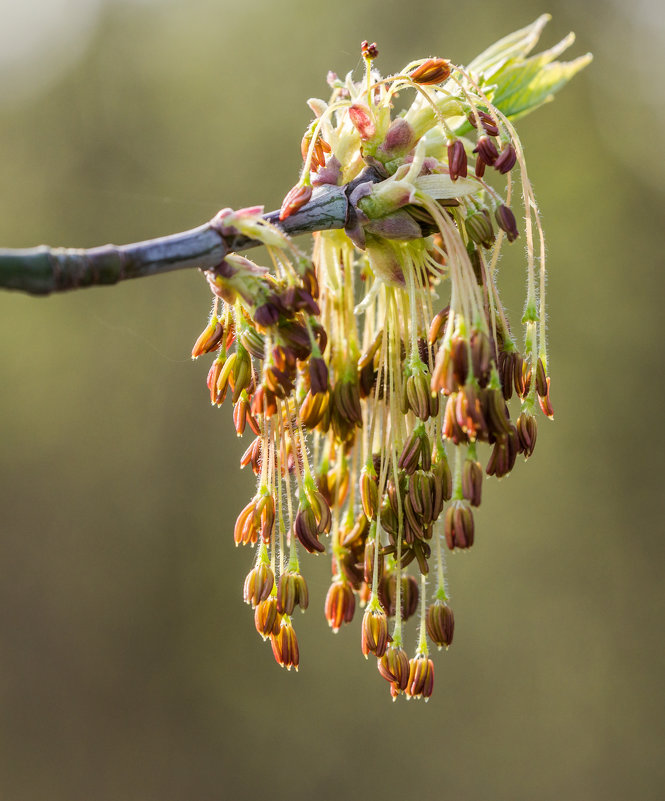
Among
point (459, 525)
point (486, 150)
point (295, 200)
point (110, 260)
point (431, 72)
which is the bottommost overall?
point (459, 525)

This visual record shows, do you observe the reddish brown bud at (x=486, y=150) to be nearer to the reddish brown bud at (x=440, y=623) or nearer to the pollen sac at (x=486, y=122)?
the pollen sac at (x=486, y=122)

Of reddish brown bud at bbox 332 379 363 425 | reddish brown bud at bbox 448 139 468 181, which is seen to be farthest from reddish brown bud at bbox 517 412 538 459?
reddish brown bud at bbox 448 139 468 181

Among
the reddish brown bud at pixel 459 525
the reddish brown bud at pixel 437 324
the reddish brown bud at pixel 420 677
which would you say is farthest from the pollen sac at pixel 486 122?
the reddish brown bud at pixel 420 677

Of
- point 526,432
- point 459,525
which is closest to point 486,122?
point 526,432

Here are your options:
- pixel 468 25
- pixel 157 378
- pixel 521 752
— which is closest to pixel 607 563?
pixel 521 752

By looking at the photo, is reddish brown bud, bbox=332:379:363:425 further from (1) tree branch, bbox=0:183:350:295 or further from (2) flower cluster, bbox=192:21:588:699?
(1) tree branch, bbox=0:183:350:295

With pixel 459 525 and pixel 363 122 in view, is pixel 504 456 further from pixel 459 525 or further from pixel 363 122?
pixel 363 122
